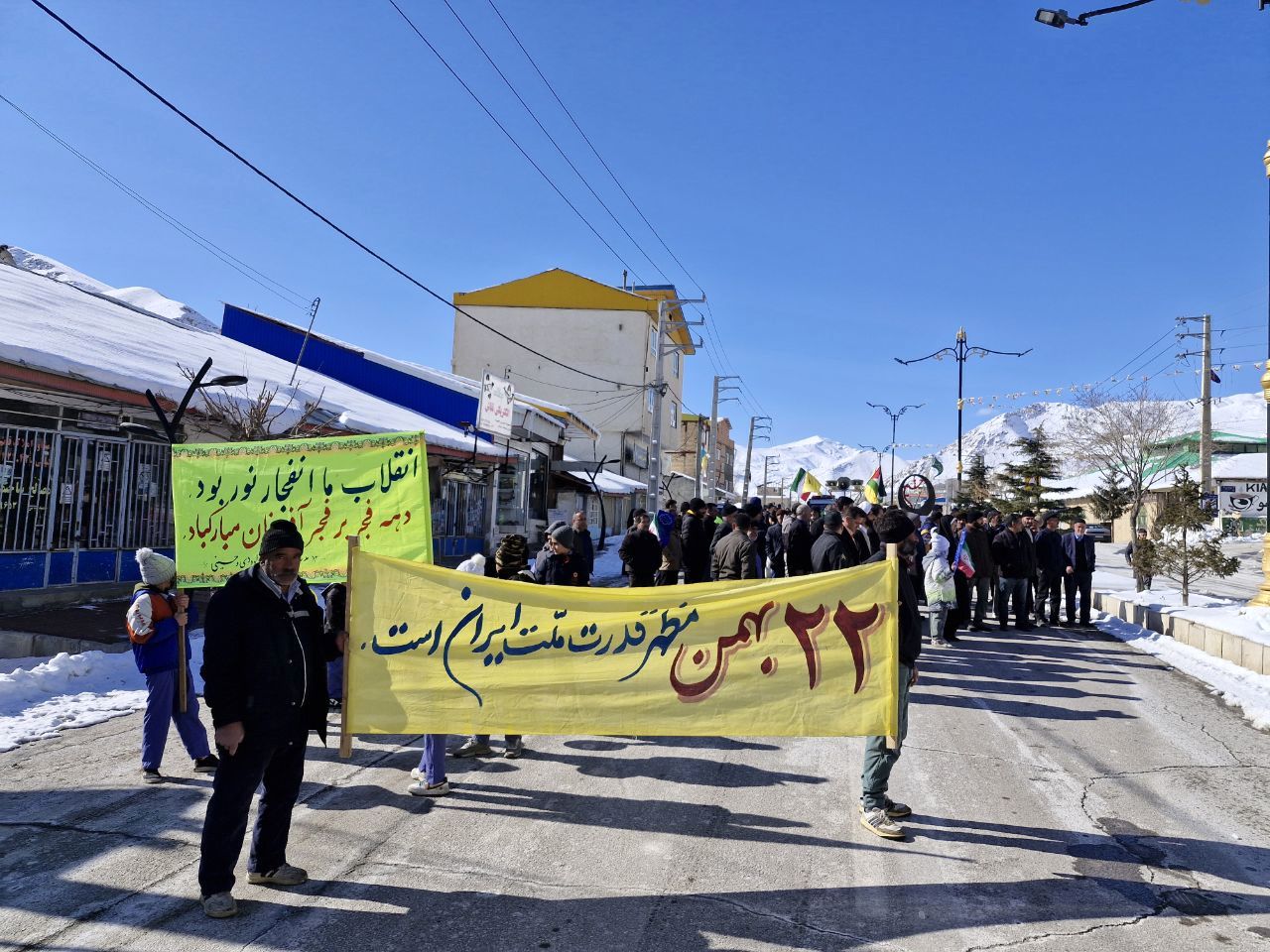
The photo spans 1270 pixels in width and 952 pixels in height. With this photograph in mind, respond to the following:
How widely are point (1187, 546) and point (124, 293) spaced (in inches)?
1200

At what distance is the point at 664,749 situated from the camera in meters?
6.68

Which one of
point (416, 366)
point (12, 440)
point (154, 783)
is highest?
point (416, 366)

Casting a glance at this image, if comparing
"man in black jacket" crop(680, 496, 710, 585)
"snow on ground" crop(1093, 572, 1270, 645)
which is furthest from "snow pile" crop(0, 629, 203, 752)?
"snow on ground" crop(1093, 572, 1270, 645)

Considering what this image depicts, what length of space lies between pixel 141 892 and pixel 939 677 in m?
8.03

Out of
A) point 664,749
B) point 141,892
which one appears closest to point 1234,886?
point 664,749

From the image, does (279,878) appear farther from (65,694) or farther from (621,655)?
(65,694)

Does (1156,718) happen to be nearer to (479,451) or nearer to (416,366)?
(479,451)

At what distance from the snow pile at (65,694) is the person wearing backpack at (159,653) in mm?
1618

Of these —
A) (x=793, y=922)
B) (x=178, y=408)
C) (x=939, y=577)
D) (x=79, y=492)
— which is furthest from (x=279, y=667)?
(x=79, y=492)

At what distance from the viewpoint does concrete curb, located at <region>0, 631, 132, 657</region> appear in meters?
8.80

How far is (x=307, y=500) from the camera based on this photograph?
6059 millimetres

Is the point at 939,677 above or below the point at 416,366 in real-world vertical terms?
below

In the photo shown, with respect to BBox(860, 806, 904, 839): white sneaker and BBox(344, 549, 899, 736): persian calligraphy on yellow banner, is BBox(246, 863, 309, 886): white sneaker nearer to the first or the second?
BBox(344, 549, 899, 736): persian calligraphy on yellow banner

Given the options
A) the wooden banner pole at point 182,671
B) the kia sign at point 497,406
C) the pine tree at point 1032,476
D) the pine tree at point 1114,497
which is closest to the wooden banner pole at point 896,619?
Answer: the wooden banner pole at point 182,671
